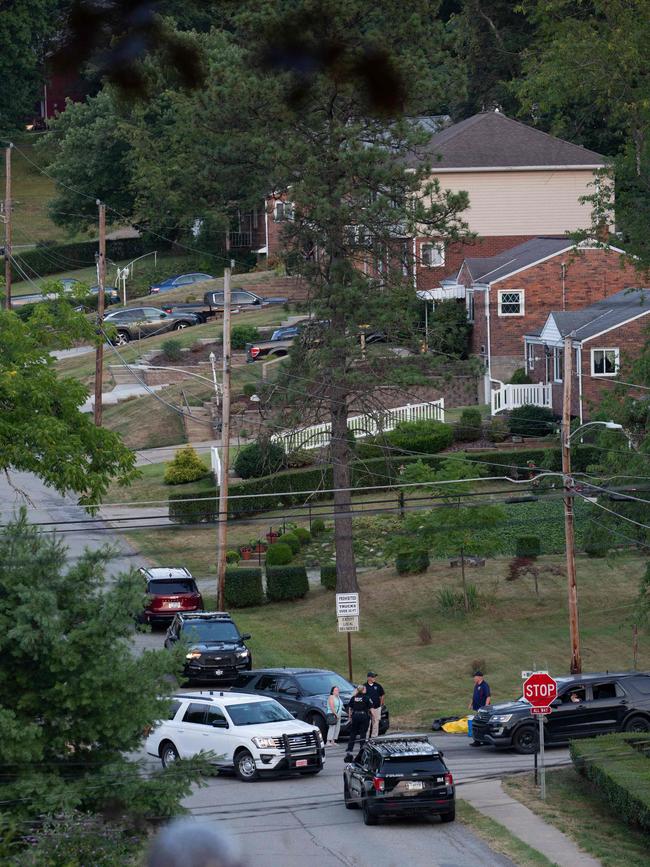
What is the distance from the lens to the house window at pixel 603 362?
145ft

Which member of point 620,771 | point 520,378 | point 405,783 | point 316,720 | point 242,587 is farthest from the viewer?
point 520,378

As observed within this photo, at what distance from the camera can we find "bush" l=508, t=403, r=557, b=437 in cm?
4544

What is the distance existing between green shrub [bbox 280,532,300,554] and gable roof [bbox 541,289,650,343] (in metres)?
13.2

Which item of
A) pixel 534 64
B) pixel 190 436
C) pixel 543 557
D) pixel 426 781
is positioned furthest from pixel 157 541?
pixel 426 781

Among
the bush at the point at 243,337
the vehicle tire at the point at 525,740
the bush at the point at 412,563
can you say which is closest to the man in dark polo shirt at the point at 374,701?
the vehicle tire at the point at 525,740

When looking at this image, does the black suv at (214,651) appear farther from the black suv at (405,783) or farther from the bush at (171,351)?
the bush at (171,351)

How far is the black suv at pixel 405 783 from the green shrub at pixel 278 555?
1821cm

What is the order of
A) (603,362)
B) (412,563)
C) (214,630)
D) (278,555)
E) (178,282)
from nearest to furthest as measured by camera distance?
(214,630) < (412,563) < (278,555) < (603,362) < (178,282)

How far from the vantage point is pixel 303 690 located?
23547mm

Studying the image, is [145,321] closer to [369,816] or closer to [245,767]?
[245,767]

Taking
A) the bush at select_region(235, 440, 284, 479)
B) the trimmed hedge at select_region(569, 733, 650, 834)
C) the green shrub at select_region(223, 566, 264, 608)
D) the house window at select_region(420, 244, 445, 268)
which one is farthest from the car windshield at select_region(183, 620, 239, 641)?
the bush at select_region(235, 440, 284, 479)

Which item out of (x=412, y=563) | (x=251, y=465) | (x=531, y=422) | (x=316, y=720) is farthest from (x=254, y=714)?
(x=531, y=422)

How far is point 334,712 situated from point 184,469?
21.1 m

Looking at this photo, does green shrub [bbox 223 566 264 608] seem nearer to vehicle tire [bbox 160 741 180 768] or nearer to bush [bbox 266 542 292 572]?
bush [bbox 266 542 292 572]
